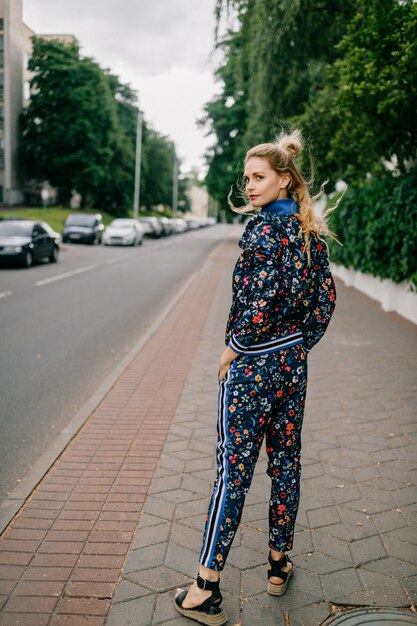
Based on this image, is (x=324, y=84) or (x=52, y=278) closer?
(x=324, y=84)

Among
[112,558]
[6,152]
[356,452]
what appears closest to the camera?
[112,558]

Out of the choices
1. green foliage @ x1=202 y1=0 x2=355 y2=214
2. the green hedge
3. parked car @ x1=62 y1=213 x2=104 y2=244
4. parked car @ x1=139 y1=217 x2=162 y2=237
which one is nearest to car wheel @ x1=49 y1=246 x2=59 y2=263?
green foliage @ x1=202 y1=0 x2=355 y2=214

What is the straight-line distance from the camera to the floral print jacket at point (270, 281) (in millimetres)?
2336

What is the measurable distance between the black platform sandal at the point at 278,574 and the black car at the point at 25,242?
1728cm

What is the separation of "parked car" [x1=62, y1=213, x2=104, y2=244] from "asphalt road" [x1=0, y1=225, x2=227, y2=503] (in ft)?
46.4

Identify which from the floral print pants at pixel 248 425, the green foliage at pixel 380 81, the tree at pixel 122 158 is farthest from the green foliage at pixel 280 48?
the tree at pixel 122 158

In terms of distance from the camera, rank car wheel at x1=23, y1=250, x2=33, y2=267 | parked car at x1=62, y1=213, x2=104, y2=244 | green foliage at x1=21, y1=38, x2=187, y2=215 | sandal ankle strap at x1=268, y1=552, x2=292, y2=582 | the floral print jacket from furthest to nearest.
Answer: green foliage at x1=21, y1=38, x2=187, y2=215 < parked car at x1=62, y1=213, x2=104, y2=244 < car wheel at x1=23, y1=250, x2=33, y2=267 < sandal ankle strap at x1=268, y1=552, x2=292, y2=582 < the floral print jacket

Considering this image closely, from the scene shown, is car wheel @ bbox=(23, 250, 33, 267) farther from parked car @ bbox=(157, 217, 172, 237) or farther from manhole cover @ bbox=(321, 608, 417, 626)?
parked car @ bbox=(157, 217, 172, 237)

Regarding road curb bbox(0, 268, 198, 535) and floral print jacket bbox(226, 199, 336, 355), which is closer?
floral print jacket bbox(226, 199, 336, 355)

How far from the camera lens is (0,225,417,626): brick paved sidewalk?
2656 millimetres

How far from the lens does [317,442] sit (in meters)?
4.62

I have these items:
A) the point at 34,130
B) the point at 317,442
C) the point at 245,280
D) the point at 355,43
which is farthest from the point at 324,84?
the point at 34,130

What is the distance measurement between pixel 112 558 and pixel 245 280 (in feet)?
5.32

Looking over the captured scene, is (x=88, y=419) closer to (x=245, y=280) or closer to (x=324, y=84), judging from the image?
(x=245, y=280)
